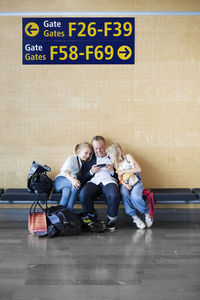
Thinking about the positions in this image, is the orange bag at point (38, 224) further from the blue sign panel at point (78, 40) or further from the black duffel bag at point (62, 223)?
the blue sign panel at point (78, 40)

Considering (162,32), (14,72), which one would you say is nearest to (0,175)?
(14,72)

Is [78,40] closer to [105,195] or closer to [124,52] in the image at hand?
[124,52]

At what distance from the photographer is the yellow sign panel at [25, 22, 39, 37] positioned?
15.2 ft

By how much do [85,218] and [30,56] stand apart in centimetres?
216

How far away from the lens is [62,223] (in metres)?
3.94

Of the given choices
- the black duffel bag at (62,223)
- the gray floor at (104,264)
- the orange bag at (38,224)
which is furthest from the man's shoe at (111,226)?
the orange bag at (38,224)

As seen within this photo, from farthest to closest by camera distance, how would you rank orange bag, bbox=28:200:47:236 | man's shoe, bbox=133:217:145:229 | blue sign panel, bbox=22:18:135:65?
1. blue sign panel, bbox=22:18:135:65
2. man's shoe, bbox=133:217:145:229
3. orange bag, bbox=28:200:47:236

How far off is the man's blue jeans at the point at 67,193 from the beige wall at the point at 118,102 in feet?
1.56

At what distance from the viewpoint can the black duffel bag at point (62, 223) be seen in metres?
3.93

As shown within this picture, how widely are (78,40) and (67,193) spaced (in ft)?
6.40

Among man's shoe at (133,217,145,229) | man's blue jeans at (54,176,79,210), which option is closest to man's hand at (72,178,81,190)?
man's blue jeans at (54,176,79,210)

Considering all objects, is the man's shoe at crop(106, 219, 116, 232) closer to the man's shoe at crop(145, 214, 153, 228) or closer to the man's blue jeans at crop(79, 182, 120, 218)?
the man's blue jeans at crop(79, 182, 120, 218)

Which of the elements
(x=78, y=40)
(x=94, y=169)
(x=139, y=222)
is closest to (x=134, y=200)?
(x=139, y=222)

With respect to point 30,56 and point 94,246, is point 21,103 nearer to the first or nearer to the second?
point 30,56
